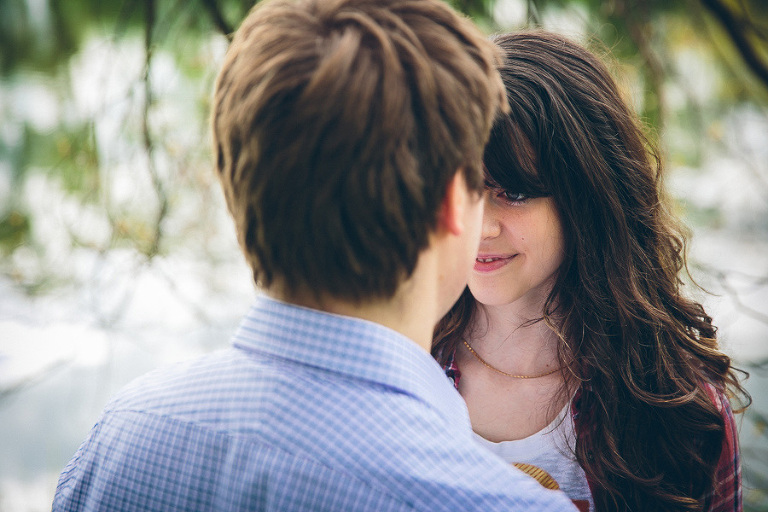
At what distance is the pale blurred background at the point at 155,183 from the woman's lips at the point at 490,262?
1173 mm

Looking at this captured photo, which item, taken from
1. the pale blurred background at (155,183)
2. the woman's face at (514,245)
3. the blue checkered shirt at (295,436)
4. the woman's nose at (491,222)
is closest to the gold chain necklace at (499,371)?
the woman's face at (514,245)

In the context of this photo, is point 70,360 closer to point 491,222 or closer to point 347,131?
point 491,222

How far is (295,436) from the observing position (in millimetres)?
637

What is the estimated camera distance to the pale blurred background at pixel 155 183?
7.56 feet

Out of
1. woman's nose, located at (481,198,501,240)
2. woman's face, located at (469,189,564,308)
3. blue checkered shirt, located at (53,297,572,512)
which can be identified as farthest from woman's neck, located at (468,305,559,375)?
blue checkered shirt, located at (53,297,572,512)

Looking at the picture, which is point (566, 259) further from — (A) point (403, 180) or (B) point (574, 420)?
(A) point (403, 180)

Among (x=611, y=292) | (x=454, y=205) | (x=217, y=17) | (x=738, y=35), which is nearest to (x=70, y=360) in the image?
(x=217, y=17)

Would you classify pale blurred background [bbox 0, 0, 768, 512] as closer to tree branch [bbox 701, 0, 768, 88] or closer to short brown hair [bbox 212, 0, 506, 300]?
tree branch [bbox 701, 0, 768, 88]

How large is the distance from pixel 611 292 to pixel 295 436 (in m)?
0.99

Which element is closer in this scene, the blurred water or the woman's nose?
the woman's nose

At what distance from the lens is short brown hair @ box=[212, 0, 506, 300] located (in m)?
0.63

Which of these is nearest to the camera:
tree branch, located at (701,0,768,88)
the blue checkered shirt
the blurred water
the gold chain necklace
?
the blue checkered shirt

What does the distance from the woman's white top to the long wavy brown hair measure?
3 cm

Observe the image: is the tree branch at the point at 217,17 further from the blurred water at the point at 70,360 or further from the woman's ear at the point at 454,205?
the woman's ear at the point at 454,205
